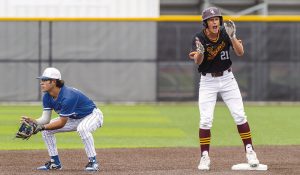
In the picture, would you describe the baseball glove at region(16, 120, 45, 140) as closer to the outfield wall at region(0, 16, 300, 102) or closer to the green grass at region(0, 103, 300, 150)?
the green grass at region(0, 103, 300, 150)

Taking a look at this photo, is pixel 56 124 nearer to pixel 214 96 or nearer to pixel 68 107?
pixel 68 107

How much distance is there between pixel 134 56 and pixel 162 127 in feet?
25.4

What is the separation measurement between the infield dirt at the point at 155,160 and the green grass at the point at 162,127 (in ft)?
3.47

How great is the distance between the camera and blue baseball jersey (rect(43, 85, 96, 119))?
32.1 feet

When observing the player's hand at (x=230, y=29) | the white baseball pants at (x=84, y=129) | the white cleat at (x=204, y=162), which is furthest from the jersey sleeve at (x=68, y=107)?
the player's hand at (x=230, y=29)

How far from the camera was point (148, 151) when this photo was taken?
40.8ft

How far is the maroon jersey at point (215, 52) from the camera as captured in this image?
9.81m

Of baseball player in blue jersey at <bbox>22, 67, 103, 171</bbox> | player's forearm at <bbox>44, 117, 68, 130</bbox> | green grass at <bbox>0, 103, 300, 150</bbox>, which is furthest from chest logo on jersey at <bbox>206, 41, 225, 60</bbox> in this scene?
green grass at <bbox>0, 103, 300, 150</bbox>

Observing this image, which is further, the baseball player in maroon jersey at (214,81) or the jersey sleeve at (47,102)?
the jersey sleeve at (47,102)

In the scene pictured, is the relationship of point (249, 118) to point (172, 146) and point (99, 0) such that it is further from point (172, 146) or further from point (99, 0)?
point (99, 0)

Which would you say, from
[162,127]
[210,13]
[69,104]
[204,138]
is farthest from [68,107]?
[162,127]

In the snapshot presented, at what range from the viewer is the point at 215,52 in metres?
9.86

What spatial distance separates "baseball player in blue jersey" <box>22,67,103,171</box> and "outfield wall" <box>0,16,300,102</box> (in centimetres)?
1418

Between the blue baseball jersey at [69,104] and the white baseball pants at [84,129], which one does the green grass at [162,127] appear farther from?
the blue baseball jersey at [69,104]
